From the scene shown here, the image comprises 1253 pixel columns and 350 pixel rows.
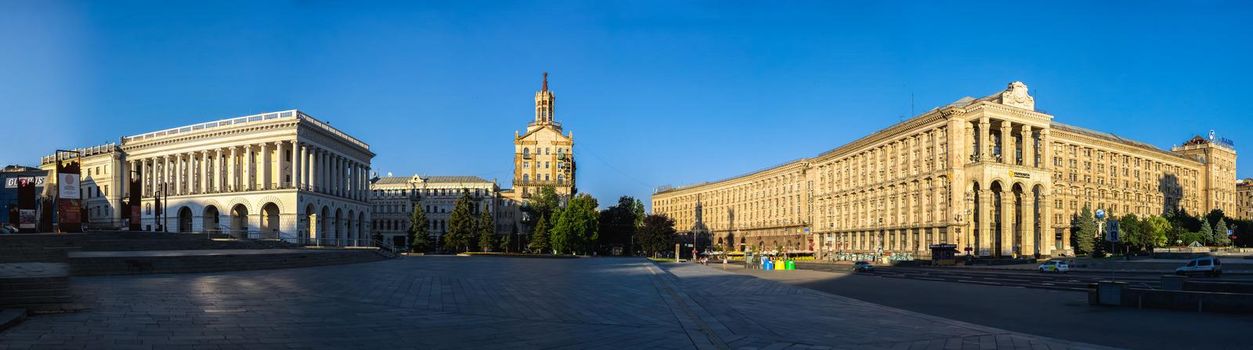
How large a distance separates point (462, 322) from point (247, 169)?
68.0m

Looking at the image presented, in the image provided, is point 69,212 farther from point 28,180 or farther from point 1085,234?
point 1085,234

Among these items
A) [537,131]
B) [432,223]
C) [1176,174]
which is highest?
[537,131]

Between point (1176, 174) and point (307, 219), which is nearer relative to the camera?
point (307, 219)

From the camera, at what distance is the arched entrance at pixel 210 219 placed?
242 feet

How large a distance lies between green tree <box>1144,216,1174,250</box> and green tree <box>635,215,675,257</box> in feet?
202

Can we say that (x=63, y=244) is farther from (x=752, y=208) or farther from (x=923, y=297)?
(x=752, y=208)

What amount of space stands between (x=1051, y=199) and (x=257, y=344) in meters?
104

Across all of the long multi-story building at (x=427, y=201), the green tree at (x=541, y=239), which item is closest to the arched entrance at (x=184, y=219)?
the green tree at (x=541, y=239)

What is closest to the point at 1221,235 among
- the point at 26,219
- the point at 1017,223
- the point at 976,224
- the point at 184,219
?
the point at 1017,223

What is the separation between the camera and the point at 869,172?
10769 cm

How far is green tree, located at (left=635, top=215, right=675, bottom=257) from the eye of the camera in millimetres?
110975

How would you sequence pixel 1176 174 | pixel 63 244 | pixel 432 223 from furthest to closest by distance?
pixel 432 223 < pixel 1176 174 < pixel 63 244

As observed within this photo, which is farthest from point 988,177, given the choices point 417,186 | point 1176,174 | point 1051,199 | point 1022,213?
point 417,186

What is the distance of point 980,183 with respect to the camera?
8506 centimetres
